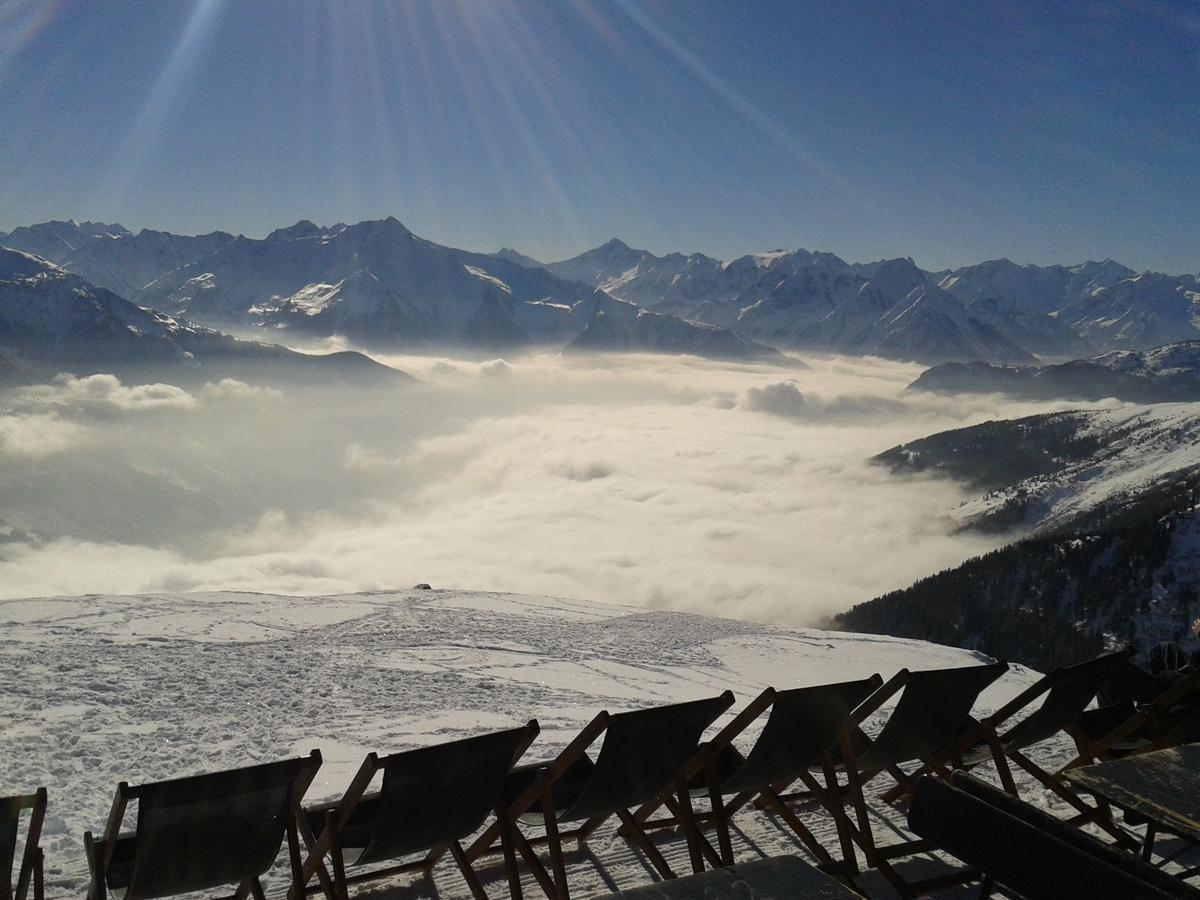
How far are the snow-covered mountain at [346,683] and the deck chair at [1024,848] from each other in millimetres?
1444

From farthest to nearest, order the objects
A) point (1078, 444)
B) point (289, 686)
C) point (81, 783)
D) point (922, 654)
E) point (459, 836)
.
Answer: point (1078, 444), point (922, 654), point (289, 686), point (81, 783), point (459, 836)

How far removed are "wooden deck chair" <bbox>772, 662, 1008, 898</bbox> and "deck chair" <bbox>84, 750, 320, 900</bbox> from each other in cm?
261

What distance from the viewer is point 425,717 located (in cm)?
766

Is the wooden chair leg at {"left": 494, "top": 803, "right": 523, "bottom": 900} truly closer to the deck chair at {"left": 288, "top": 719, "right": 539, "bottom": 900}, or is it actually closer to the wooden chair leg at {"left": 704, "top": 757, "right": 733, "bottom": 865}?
the deck chair at {"left": 288, "top": 719, "right": 539, "bottom": 900}

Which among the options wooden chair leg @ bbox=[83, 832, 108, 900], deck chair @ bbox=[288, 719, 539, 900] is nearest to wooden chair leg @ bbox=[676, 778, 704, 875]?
deck chair @ bbox=[288, 719, 539, 900]

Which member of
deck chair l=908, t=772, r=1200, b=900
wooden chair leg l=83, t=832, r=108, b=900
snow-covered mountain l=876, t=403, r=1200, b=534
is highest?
deck chair l=908, t=772, r=1200, b=900

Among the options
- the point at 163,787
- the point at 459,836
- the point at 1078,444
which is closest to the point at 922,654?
the point at 459,836

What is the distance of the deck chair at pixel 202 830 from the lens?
2.70m

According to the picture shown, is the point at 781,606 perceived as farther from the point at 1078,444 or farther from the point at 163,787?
the point at 163,787

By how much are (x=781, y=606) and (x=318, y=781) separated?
5080 inches

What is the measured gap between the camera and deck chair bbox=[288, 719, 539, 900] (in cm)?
302

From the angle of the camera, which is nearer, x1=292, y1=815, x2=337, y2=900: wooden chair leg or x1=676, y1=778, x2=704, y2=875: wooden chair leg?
x1=292, y1=815, x2=337, y2=900: wooden chair leg

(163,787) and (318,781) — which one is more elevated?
(163,787)

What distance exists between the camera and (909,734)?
4.18 m
